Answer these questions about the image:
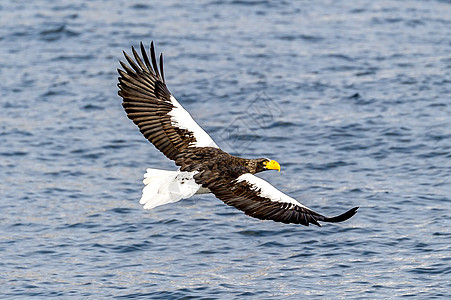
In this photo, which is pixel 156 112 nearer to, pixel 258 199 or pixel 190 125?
pixel 190 125

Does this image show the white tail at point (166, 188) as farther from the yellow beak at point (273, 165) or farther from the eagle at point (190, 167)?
the yellow beak at point (273, 165)

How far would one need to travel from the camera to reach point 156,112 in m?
10.4

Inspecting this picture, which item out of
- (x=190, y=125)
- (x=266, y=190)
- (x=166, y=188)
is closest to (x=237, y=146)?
(x=190, y=125)

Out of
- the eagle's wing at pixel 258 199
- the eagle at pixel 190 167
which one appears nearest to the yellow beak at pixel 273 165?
the eagle at pixel 190 167

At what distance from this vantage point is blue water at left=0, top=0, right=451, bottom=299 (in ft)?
33.6

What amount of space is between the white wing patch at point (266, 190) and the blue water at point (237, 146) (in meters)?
1.30

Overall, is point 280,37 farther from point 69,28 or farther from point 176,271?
point 176,271

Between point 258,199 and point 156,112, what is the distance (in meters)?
2.05

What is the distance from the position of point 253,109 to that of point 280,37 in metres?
3.92

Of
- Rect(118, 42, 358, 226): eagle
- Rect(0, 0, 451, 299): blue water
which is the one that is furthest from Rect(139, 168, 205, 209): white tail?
Rect(0, 0, 451, 299): blue water

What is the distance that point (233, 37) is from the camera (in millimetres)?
19688

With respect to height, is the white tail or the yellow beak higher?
the yellow beak

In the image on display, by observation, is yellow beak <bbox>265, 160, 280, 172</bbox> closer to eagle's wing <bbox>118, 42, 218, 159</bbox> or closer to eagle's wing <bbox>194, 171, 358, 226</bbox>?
eagle's wing <bbox>194, 171, 358, 226</bbox>

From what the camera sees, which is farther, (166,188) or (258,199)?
(166,188)
